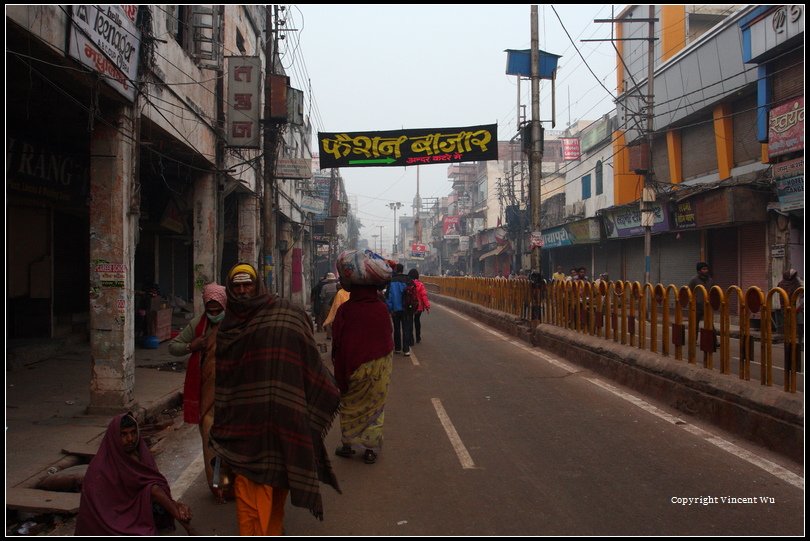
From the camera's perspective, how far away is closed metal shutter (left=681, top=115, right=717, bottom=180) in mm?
21531

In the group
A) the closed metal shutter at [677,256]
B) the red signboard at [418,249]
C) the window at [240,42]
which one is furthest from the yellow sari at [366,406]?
the red signboard at [418,249]

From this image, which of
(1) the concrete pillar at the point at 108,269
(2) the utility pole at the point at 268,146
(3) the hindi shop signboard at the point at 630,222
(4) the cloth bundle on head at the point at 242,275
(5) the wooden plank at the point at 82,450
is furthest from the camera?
(3) the hindi shop signboard at the point at 630,222

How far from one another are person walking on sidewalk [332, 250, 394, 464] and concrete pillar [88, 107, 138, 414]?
11.1ft

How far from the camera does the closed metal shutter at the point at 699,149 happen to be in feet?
70.6

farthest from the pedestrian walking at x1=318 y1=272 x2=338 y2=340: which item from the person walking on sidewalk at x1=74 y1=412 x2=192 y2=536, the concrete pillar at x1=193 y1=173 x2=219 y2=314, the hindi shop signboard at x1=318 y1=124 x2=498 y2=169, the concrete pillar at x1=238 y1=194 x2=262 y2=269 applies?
the person walking on sidewalk at x1=74 y1=412 x2=192 y2=536

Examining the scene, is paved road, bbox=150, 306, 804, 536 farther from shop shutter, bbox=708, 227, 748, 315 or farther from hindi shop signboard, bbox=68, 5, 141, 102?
Result: shop shutter, bbox=708, 227, 748, 315

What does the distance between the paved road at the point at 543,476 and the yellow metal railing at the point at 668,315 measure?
835 mm

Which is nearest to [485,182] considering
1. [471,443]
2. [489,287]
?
[489,287]

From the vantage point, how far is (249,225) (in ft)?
56.1

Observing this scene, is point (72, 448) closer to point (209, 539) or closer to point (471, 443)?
point (209, 539)

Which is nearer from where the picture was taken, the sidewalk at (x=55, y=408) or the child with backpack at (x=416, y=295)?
the sidewalk at (x=55, y=408)

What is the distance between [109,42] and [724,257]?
20001mm

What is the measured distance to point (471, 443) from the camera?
5809 mm

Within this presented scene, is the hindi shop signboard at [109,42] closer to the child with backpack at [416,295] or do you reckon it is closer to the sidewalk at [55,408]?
the sidewalk at [55,408]
